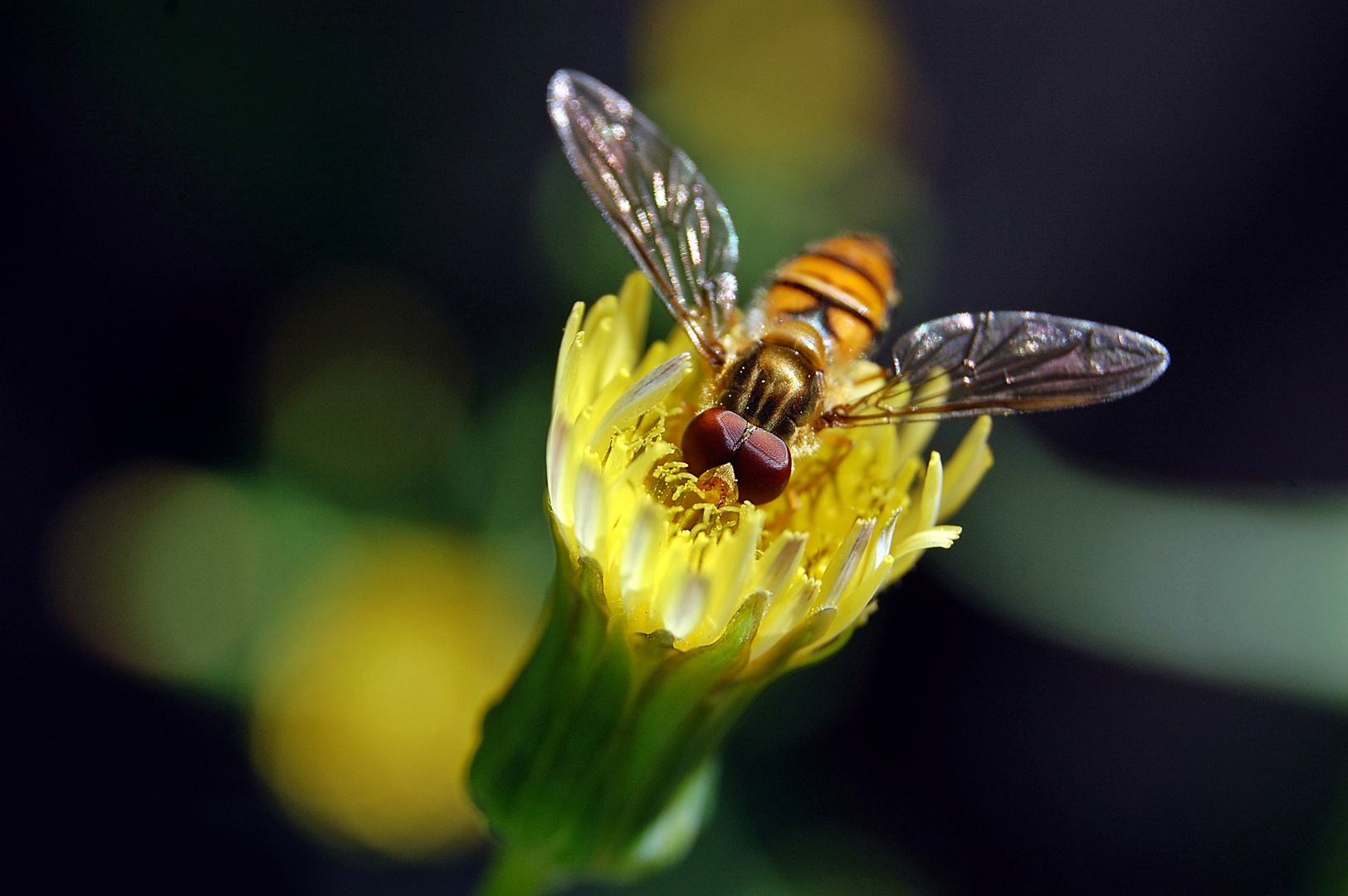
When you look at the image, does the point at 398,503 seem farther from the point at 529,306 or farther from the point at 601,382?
the point at 601,382

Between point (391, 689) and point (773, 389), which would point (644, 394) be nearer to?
point (773, 389)

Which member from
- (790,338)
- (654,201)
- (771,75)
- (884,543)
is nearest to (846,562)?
(884,543)

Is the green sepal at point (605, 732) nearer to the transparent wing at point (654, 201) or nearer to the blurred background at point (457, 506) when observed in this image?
the transparent wing at point (654, 201)

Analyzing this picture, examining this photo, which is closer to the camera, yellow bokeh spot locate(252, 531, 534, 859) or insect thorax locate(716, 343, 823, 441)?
insect thorax locate(716, 343, 823, 441)

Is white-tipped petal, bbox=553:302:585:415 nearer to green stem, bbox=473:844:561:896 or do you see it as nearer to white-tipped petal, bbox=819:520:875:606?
white-tipped petal, bbox=819:520:875:606

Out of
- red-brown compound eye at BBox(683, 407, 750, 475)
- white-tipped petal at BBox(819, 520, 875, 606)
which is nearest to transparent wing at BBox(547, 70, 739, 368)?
red-brown compound eye at BBox(683, 407, 750, 475)

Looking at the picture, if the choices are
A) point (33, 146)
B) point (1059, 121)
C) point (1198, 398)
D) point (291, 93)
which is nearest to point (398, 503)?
A: point (291, 93)
